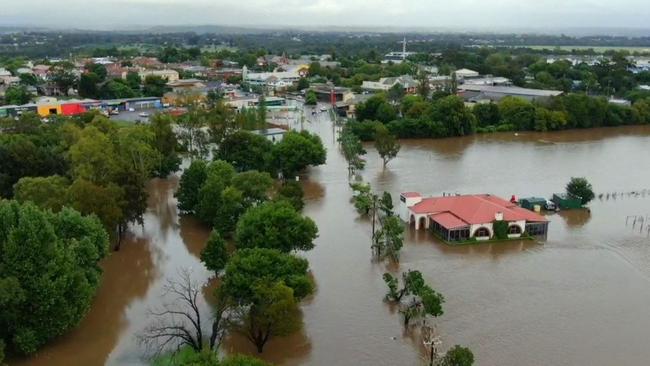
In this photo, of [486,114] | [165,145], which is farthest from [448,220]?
[486,114]

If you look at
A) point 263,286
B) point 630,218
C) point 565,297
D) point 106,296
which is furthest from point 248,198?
point 630,218

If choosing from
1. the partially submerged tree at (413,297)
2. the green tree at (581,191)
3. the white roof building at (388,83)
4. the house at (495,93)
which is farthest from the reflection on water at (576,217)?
the white roof building at (388,83)

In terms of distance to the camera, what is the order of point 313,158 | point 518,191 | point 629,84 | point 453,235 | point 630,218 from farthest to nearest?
point 629,84, point 313,158, point 518,191, point 630,218, point 453,235

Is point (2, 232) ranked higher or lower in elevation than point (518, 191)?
higher

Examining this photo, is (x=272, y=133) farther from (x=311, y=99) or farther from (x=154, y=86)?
(x=154, y=86)

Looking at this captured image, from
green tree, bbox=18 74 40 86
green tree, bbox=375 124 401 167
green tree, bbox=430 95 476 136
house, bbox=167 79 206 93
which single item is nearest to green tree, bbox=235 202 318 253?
green tree, bbox=375 124 401 167

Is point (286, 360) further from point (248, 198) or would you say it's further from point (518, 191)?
point (518, 191)
